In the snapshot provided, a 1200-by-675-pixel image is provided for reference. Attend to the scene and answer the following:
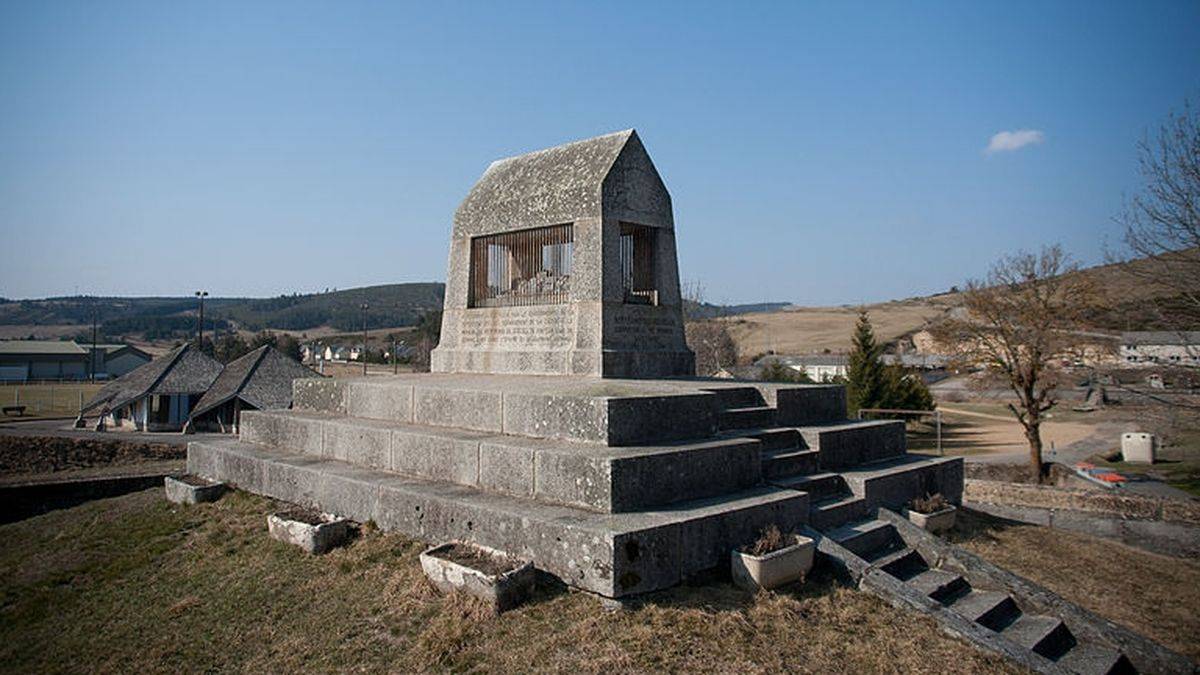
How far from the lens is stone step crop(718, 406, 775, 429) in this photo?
7699 mm

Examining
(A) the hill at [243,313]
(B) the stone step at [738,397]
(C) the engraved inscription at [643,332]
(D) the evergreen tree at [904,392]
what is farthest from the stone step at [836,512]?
(A) the hill at [243,313]

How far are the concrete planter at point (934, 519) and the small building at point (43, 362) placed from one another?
81807mm

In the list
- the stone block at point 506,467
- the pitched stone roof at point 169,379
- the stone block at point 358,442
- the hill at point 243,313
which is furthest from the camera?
the hill at point 243,313

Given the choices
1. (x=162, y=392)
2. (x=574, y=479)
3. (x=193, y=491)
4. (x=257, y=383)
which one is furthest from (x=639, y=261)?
(x=162, y=392)

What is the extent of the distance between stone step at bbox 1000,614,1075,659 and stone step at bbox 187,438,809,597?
1815mm

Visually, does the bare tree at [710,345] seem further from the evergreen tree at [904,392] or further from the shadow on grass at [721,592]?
the shadow on grass at [721,592]

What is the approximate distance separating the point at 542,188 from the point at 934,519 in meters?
6.47

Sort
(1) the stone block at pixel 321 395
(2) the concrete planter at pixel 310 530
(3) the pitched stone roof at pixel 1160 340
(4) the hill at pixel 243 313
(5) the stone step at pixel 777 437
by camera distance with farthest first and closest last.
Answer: (4) the hill at pixel 243 313
(3) the pitched stone roof at pixel 1160 340
(1) the stone block at pixel 321 395
(5) the stone step at pixel 777 437
(2) the concrete planter at pixel 310 530

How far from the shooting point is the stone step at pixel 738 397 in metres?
7.86

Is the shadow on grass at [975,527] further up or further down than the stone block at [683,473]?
further down

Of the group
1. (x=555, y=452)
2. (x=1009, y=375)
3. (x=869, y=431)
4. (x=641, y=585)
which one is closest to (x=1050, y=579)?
(x=869, y=431)

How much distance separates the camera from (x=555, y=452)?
6051 millimetres

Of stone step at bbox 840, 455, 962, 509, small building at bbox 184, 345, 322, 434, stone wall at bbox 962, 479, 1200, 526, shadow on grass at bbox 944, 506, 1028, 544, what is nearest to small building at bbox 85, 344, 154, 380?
small building at bbox 184, 345, 322, 434

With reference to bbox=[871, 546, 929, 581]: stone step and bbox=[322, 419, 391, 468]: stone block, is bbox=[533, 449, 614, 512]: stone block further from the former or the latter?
bbox=[871, 546, 929, 581]: stone step
